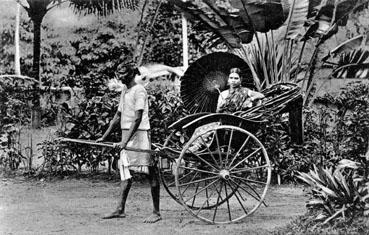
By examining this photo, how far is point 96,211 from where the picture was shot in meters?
6.22

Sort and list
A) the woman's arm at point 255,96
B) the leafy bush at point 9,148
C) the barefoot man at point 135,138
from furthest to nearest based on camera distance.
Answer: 1. the leafy bush at point 9,148
2. the woman's arm at point 255,96
3. the barefoot man at point 135,138

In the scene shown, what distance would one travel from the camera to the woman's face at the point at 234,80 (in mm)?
6375

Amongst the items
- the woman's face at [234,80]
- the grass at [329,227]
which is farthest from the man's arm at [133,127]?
the grass at [329,227]

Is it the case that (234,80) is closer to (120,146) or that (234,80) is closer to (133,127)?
(133,127)

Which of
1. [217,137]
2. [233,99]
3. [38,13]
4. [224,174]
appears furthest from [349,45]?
[38,13]

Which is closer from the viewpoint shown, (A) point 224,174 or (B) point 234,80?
(A) point 224,174

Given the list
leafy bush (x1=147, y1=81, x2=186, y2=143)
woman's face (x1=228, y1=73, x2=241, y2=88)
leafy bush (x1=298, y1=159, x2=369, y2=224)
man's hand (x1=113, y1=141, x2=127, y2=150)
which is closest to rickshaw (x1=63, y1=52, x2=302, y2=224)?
man's hand (x1=113, y1=141, x2=127, y2=150)

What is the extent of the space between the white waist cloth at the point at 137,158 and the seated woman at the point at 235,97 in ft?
3.42

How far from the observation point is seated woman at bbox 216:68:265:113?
245 inches

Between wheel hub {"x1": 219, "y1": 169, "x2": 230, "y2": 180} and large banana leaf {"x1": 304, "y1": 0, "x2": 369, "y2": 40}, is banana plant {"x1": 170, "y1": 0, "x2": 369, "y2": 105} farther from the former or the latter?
wheel hub {"x1": 219, "y1": 169, "x2": 230, "y2": 180}

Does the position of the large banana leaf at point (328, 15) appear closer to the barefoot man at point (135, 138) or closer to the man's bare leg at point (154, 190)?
the barefoot man at point (135, 138)

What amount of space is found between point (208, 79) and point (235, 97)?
2.14 ft

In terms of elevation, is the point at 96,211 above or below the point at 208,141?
below

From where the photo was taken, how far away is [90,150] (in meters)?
8.52
